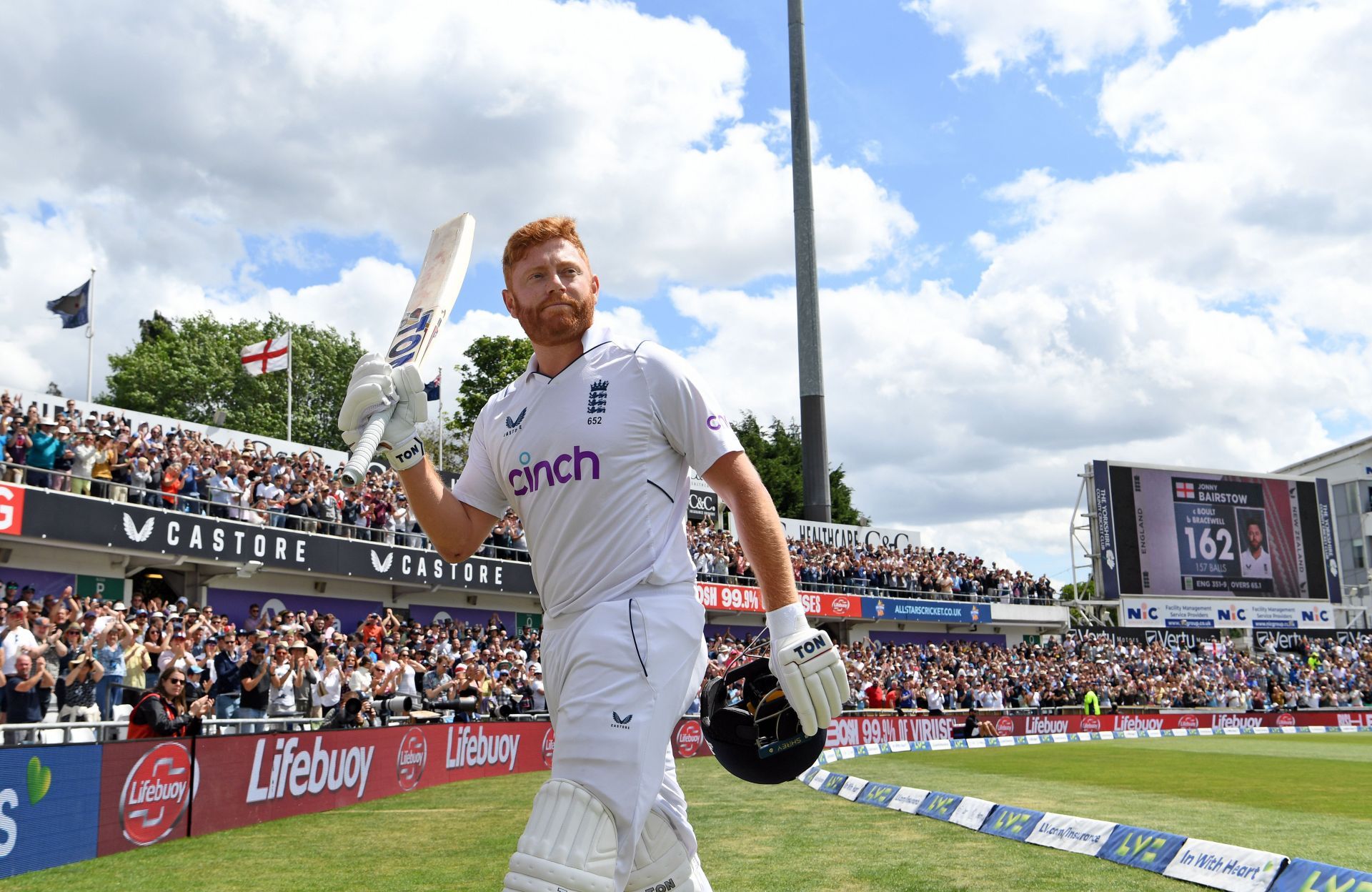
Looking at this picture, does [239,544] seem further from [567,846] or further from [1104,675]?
[1104,675]

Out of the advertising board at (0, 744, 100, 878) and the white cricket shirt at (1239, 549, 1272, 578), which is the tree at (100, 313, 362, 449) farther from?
the advertising board at (0, 744, 100, 878)

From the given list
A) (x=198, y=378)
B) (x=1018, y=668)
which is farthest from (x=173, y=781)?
(x=198, y=378)

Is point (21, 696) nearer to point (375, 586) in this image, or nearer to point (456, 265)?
point (456, 265)

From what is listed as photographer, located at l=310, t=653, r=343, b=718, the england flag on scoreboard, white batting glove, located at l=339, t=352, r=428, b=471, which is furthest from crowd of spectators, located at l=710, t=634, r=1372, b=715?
white batting glove, located at l=339, t=352, r=428, b=471

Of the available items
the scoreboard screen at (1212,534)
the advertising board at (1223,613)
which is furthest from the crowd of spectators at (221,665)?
the advertising board at (1223,613)

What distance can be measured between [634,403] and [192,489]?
832 inches

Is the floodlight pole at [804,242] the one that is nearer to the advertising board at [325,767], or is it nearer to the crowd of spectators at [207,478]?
the crowd of spectators at [207,478]

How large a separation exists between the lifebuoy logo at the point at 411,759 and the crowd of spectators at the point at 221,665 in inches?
40.3

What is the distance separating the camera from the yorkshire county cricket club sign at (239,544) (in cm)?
1947

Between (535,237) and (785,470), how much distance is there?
6567 centimetres

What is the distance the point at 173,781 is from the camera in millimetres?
10406

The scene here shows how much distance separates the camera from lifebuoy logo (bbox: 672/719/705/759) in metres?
23.2

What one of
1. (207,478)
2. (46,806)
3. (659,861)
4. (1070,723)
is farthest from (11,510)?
(1070,723)

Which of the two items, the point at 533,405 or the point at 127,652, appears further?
the point at 127,652
